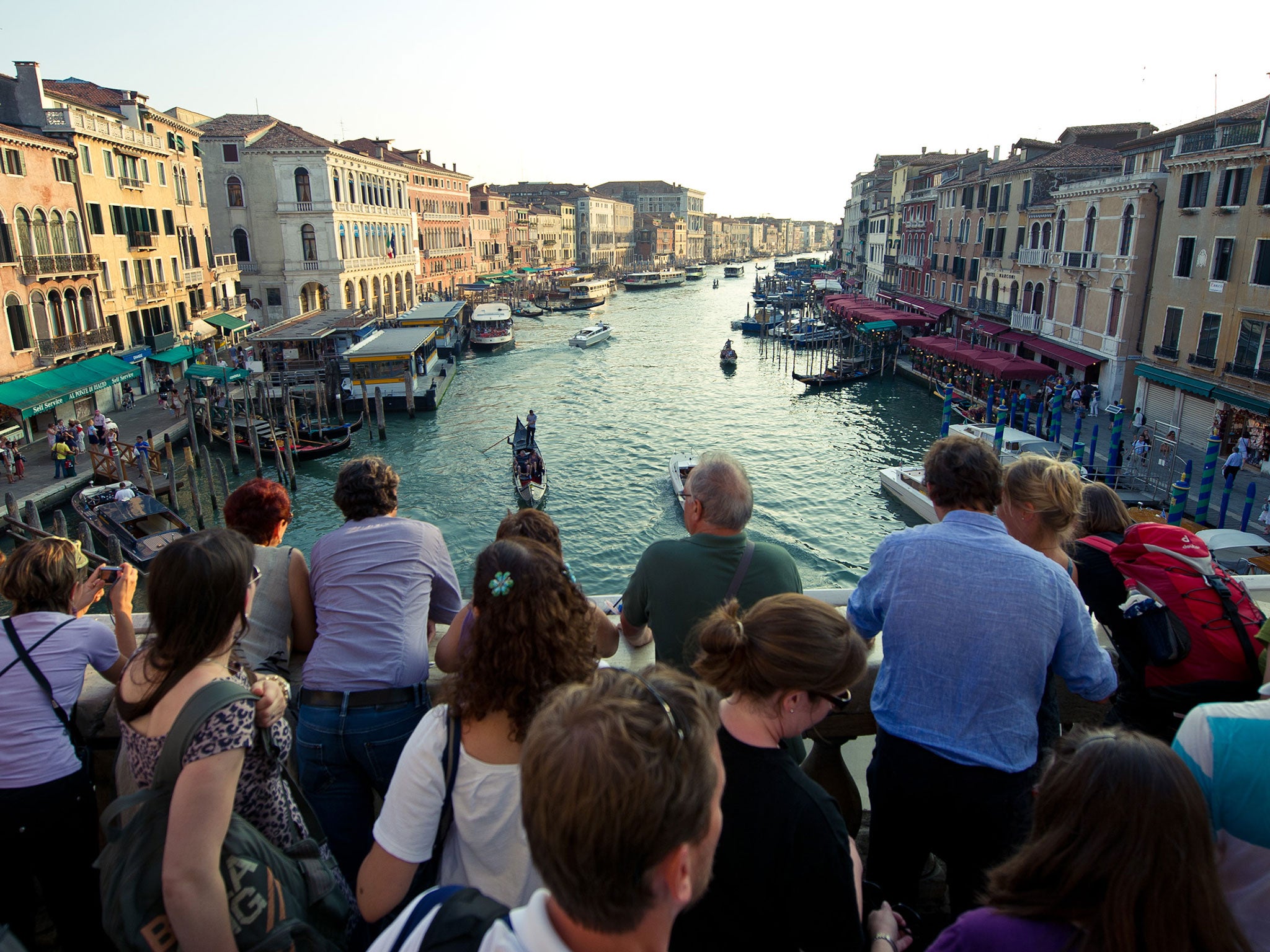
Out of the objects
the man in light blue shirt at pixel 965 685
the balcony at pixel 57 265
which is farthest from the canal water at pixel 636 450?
the man in light blue shirt at pixel 965 685

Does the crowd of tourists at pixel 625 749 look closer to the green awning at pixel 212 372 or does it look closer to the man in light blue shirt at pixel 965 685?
the man in light blue shirt at pixel 965 685

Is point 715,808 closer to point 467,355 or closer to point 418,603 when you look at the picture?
point 418,603

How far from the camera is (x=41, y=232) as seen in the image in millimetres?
21562

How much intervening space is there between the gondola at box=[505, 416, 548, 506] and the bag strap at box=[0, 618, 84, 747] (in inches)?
650

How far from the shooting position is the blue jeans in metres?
2.12

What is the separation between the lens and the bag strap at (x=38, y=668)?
6.43 ft

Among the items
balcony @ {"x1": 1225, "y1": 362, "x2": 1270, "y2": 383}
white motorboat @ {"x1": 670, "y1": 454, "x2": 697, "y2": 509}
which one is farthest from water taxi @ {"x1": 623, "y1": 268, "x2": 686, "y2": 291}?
balcony @ {"x1": 1225, "y1": 362, "x2": 1270, "y2": 383}

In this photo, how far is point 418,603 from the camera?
94.0 inches

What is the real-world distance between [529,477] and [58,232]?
50.4ft

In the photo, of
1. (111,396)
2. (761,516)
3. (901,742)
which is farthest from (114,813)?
(111,396)

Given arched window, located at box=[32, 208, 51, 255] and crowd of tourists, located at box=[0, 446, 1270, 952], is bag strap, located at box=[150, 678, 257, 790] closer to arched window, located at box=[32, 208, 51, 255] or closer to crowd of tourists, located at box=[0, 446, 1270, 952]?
crowd of tourists, located at box=[0, 446, 1270, 952]

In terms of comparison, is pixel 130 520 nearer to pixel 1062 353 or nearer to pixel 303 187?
pixel 1062 353

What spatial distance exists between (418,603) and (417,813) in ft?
2.93

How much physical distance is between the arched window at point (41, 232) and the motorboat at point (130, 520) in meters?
9.41
